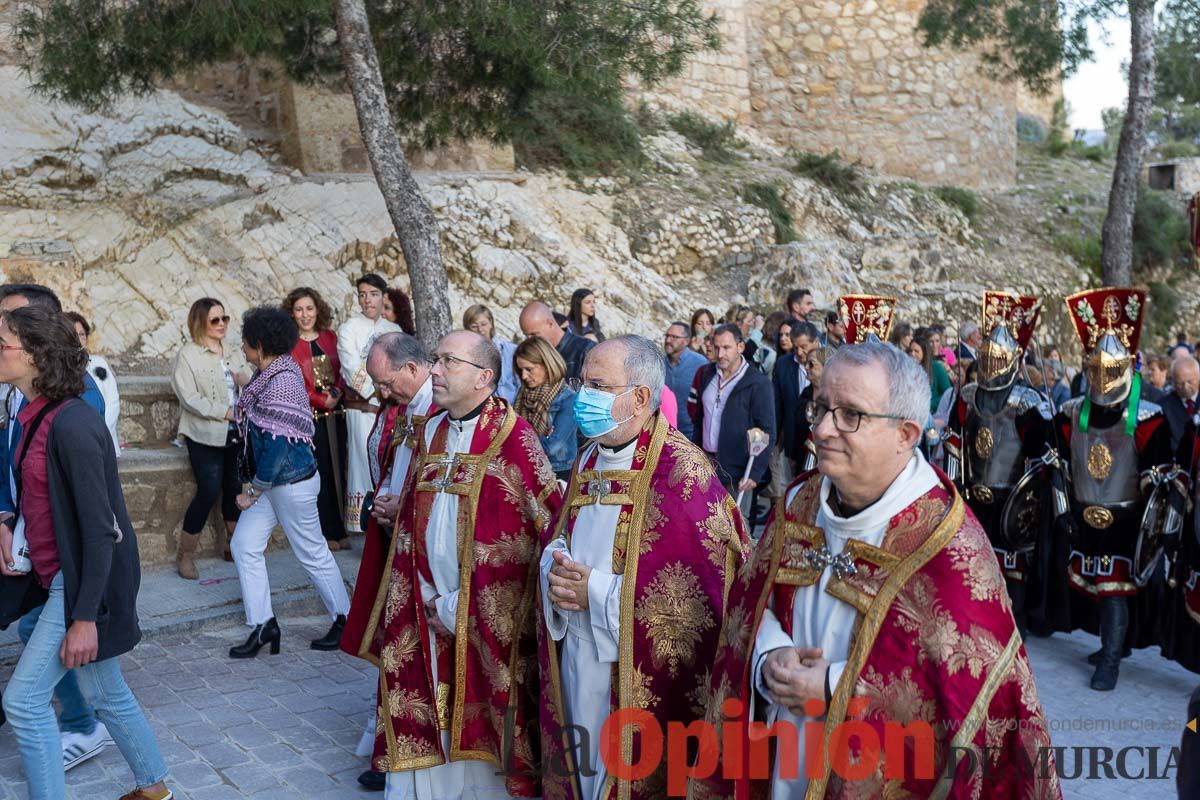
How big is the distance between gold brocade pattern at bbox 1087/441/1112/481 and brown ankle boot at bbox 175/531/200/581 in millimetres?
5371

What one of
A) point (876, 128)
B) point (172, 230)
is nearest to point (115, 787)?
point (172, 230)

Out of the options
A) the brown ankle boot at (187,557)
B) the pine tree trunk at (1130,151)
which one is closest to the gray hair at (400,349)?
the brown ankle boot at (187,557)

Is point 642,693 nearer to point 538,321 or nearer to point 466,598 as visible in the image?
point 466,598

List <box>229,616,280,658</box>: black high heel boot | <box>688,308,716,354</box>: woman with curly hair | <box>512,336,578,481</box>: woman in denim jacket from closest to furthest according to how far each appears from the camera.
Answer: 1. <box>512,336,578,481</box>: woman in denim jacket
2. <box>229,616,280,658</box>: black high heel boot
3. <box>688,308,716,354</box>: woman with curly hair

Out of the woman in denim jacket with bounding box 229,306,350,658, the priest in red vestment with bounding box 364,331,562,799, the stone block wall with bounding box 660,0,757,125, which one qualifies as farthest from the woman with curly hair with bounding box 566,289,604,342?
the stone block wall with bounding box 660,0,757,125

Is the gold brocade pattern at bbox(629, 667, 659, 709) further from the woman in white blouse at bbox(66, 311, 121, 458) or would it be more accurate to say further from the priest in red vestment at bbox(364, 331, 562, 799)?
the woman in white blouse at bbox(66, 311, 121, 458)

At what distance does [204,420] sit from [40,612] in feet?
11.2

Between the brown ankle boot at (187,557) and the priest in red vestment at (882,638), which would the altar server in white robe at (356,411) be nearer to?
the brown ankle boot at (187,557)

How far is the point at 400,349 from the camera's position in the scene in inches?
188

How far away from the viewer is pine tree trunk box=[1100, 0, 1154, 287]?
50.3ft

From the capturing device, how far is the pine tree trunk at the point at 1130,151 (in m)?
15.3

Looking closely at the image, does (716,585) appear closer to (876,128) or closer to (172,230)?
(172,230)

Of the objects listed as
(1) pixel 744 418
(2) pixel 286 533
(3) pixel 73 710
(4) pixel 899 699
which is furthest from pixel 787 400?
(4) pixel 899 699

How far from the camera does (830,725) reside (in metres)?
2.63
